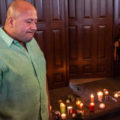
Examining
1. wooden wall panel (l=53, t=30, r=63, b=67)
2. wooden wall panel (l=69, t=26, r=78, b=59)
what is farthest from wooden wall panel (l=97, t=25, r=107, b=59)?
wooden wall panel (l=53, t=30, r=63, b=67)

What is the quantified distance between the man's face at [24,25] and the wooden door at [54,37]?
207 centimetres

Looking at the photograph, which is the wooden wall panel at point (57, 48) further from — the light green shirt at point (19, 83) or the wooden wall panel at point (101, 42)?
the light green shirt at point (19, 83)

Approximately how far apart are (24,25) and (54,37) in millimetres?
2252

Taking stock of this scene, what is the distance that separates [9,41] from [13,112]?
0.46 m

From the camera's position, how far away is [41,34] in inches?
137

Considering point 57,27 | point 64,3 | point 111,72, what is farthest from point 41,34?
point 111,72

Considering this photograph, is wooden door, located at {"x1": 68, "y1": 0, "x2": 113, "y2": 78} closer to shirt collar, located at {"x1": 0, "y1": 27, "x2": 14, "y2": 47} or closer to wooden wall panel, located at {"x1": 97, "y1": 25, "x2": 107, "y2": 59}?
wooden wall panel, located at {"x1": 97, "y1": 25, "x2": 107, "y2": 59}

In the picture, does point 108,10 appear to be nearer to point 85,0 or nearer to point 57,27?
point 85,0

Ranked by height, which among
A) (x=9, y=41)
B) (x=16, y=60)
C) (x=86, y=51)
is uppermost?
(x=9, y=41)

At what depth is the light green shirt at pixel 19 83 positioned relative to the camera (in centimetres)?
125

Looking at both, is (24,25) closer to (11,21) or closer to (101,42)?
(11,21)

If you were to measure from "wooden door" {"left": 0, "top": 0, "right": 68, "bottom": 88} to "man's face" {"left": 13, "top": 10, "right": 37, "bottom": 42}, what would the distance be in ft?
6.80

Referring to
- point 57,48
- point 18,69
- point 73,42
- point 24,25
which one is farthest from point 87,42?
point 18,69

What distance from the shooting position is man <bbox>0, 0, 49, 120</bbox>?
1.25 m
